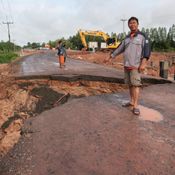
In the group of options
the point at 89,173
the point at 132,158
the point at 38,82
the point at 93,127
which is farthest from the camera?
the point at 38,82

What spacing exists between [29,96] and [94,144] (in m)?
4.95

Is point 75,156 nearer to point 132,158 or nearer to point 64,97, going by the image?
point 132,158

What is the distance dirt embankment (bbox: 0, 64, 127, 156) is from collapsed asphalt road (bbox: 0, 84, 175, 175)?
0.38 metres

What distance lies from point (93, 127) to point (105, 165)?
156 cm

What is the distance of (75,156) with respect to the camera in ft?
14.2

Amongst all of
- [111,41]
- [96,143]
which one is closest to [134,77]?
[96,143]

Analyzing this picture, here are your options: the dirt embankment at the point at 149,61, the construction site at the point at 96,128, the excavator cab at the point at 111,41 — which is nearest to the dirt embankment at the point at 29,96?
the construction site at the point at 96,128

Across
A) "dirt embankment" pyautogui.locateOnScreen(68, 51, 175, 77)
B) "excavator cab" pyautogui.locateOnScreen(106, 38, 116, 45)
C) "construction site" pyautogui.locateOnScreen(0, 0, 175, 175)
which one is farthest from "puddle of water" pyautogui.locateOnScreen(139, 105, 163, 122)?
"excavator cab" pyautogui.locateOnScreen(106, 38, 116, 45)

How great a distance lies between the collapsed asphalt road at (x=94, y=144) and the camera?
4.00 meters

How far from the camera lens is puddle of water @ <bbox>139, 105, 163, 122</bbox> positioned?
6187 mm

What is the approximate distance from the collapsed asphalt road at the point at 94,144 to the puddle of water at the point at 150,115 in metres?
0.08

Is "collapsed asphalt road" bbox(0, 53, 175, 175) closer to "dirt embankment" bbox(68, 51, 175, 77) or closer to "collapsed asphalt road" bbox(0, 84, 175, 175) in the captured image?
"collapsed asphalt road" bbox(0, 84, 175, 175)

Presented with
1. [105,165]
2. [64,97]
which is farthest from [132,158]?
[64,97]

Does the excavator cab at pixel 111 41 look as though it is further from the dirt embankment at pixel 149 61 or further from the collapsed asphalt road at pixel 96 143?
the collapsed asphalt road at pixel 96 143
